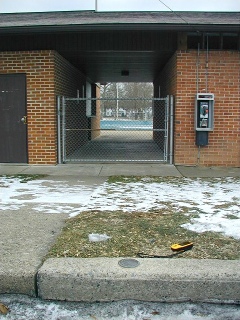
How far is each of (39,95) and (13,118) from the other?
0.94 m

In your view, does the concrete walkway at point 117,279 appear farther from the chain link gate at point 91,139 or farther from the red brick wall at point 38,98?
the chain link gate at point 91,139

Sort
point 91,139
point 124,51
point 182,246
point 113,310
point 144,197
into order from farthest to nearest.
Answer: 1. point 91,139
2. point 124,51
3. point 144,197
4. point 182,246
5. point 113,310

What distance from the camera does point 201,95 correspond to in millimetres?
8625

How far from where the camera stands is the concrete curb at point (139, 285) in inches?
117

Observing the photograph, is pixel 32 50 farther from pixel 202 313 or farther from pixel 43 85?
pixel 202 313

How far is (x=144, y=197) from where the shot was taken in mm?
5789

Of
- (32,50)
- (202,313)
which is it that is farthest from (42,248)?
(32,50)

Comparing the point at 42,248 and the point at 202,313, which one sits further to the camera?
the point at 42,248

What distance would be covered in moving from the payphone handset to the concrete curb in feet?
19.7


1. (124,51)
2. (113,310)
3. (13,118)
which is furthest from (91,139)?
(113,310)

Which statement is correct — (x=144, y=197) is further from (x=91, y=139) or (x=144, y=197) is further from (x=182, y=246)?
(x=91, y=139)

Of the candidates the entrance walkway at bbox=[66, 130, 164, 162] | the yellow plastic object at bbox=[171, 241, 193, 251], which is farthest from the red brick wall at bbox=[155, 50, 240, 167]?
the yellow plastic object at bbox=[171, 241, 193, 251]

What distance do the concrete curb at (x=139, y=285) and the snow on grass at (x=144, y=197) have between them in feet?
3.73

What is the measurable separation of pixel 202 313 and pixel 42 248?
1.71 m
